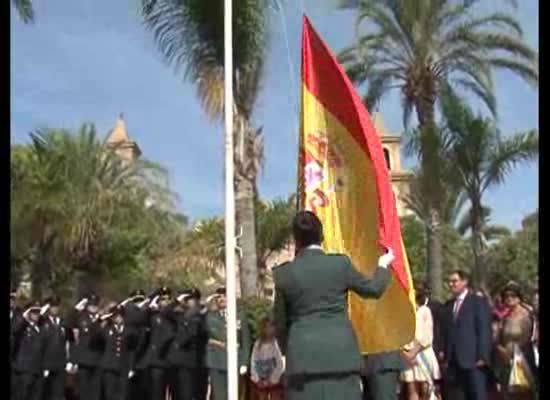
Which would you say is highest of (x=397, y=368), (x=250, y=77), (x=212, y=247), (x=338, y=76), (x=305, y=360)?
(x=212, y=247)

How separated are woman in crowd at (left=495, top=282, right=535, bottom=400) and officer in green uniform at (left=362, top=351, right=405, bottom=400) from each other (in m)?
1.40

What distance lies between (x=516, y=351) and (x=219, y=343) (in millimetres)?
3252

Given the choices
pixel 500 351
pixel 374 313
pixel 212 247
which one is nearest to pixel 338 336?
pixel 374 313

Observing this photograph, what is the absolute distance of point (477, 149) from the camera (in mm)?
22250

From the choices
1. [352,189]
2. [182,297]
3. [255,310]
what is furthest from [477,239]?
[352,189]

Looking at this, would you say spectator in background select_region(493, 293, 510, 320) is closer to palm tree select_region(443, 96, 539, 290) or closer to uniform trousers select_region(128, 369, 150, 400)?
uniform trousers select_region(128, 369, 150, 400)

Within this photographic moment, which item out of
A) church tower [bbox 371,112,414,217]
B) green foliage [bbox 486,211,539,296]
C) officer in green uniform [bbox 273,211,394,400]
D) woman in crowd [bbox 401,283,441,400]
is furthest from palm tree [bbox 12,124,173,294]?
officer in green uniform [bbox 273,211,394,400]

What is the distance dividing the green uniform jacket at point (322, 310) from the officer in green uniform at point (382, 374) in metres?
3.95

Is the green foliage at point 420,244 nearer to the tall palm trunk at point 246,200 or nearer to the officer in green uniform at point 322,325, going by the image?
the tall palm trunk at point 246,200

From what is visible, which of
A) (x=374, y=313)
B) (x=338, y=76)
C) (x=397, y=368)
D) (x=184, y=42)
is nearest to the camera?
(x=374, y=313)

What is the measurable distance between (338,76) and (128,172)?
25.3m

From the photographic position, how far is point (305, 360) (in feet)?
17.7

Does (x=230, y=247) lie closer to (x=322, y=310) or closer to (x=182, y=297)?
(x=322, y=310)

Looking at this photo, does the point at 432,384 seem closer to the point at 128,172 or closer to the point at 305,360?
the point at 305,360
